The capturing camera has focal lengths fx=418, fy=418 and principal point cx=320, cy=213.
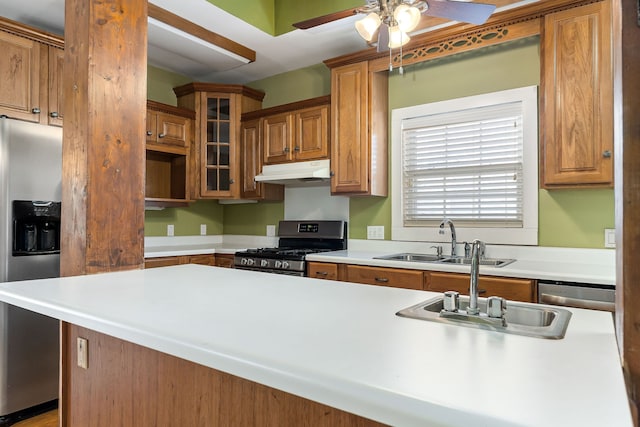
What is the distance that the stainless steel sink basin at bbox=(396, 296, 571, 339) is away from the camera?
100 cm

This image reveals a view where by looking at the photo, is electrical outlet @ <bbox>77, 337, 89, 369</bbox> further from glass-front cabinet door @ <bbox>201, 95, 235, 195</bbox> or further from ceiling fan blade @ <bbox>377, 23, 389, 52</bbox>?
glass-front cabinet door @ <bbox>201, 95, 235, 195</bbox>

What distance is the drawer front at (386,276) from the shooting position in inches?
105

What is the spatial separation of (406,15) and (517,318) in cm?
144

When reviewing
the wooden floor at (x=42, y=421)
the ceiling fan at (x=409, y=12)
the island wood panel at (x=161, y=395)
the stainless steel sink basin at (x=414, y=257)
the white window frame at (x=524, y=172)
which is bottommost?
the wooden floor at (x=42, y=421)

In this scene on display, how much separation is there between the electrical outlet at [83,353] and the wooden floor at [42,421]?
1373mm

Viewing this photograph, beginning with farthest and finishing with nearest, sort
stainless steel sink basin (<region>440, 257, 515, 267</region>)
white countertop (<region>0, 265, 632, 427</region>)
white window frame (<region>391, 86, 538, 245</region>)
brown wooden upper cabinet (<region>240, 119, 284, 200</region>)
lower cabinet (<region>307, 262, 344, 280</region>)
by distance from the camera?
brown wooden upper cabinet (<region>240, 119, 284, 200</region>)
lower cabinet (<region>307, 262, 344, 280</region>)
white window frame (<region>391, 86, 538, 245</region>)
stainless steel sink basin (<region>440, 257, 515, 267</region>)
white countertop (<region>0, 265, 632, 427</region>)

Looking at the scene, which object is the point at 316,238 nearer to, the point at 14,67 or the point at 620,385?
the point at 14,67

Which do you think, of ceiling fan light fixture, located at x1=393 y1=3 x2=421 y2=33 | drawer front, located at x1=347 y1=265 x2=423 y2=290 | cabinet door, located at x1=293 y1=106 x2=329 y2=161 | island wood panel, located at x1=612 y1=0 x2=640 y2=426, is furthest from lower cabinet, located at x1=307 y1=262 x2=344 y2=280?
island wood panel, located at x1=612 y1=0 x2=640 y2=426

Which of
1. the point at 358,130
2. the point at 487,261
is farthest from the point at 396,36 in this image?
the point at 487,261

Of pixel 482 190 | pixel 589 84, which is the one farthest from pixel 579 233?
pixel 589 84

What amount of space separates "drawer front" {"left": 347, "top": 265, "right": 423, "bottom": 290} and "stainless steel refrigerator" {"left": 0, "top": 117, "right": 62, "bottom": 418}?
76.7 inches

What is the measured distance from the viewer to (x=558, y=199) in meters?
2.77

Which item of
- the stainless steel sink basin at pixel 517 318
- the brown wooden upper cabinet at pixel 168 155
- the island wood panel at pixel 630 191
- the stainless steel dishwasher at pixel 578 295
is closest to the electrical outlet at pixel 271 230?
the brown wooden upper cabinet at pixel 168 155

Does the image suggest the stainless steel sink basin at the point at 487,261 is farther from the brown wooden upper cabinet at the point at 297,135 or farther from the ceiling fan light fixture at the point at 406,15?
the ceiling fan light fixture at the point at 406,15
